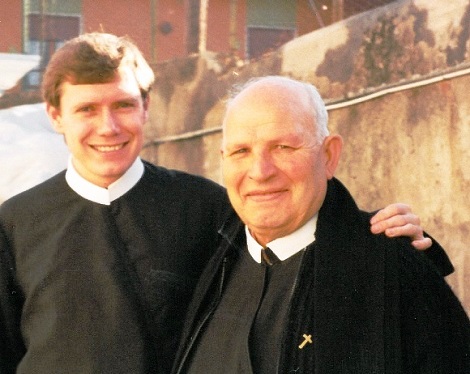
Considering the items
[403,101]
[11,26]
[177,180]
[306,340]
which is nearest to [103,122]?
[177,180]

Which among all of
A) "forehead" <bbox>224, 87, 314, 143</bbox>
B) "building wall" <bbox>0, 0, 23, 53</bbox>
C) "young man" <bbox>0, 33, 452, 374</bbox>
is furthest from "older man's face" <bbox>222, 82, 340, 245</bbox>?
"building wall" <bbox>0, 0, 23, 53</bbox>

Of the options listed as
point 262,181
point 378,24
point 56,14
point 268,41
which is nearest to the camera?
point 262,181

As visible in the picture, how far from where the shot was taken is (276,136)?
2.46 m

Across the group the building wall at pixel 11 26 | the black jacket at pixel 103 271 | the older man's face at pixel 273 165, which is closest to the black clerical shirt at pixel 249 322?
the older man's face at pixel 273 165

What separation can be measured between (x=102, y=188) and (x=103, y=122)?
0.24m

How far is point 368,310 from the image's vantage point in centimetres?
233

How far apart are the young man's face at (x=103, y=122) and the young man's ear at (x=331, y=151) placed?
0.72m

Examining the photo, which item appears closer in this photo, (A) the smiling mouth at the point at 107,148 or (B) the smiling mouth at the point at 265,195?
(B) the smiling mouth at the point at 265,195

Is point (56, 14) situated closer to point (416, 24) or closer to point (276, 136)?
point (416, 24)

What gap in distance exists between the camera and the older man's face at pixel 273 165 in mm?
2455

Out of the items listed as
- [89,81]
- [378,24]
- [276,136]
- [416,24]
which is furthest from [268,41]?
[276,136]

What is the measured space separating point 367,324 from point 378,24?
3.62m

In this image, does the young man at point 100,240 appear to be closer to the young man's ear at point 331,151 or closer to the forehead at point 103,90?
the forehead at point 103,90

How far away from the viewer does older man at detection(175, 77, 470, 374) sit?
230cm
